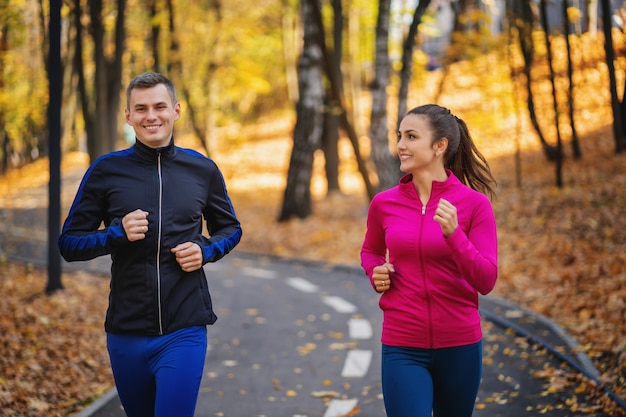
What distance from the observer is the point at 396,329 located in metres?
3.93

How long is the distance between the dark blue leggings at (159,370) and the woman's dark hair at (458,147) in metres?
1.53

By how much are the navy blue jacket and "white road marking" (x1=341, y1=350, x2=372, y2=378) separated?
171 inches

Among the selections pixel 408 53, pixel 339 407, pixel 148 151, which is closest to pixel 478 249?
pixel 148 151

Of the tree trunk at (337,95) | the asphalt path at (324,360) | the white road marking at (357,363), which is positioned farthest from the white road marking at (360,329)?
the tree trunk at (337,95)

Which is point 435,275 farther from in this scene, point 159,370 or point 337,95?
point 337,95

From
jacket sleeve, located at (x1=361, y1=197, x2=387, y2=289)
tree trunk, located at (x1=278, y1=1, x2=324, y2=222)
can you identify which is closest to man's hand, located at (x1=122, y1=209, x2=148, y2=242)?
jacket sleeve, located at (x1=361, y1=197, x2=387, y2=289)

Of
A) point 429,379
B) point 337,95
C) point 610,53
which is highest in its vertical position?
point 337,95

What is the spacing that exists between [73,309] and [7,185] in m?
25.3

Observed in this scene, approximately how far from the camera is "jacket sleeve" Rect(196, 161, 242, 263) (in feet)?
13.8

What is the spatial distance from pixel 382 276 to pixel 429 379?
0.53 m

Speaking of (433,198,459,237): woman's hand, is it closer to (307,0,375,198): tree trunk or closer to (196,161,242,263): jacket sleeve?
(196,161,242,263): jacket sleeve

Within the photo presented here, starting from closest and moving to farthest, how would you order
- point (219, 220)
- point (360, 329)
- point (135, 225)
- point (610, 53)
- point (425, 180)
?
1. point (135, 225)
2. point (425, 180)
3. point (219, 220)
4. point (360, 329)
5. point (610, 53)

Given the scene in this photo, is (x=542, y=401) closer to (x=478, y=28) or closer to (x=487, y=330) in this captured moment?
(x=487, y=330)

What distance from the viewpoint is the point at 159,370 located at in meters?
3.88
